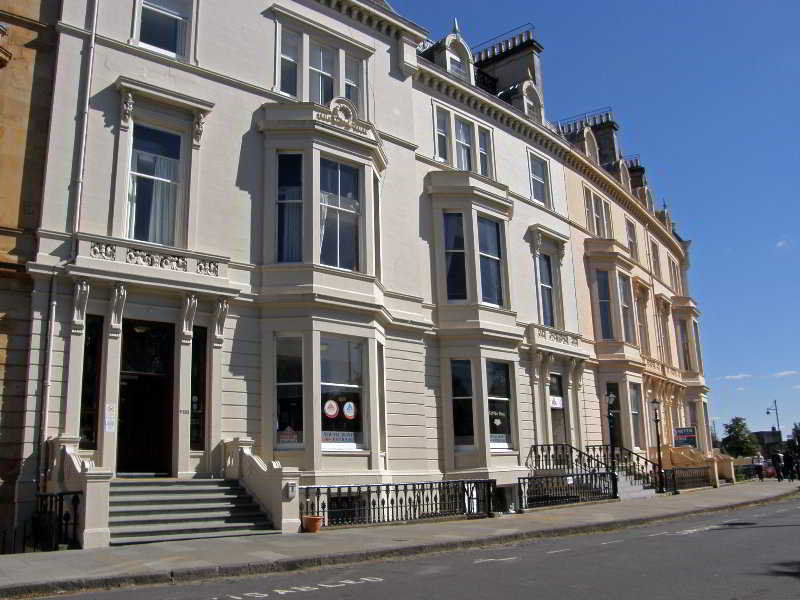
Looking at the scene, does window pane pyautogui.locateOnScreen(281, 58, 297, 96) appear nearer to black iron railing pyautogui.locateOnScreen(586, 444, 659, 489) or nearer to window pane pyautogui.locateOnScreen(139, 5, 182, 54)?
window pane pyautogui.locateOnScreen(139, 5, 182, 54)

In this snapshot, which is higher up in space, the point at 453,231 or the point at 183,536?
the point at 453,231

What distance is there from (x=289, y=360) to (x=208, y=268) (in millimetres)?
2902

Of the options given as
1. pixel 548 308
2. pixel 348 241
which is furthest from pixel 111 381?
pixel 548 308

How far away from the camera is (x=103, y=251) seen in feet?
49.8

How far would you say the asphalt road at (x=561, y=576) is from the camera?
8227 millimetres

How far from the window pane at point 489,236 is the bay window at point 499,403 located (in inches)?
149

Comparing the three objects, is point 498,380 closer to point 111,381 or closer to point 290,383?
point 290,383

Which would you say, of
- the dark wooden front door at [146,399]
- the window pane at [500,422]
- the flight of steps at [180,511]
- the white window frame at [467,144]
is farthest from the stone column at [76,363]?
the white window frame at [467,144]

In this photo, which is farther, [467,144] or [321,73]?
[467,144]

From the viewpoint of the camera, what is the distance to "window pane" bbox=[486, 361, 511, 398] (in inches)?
904

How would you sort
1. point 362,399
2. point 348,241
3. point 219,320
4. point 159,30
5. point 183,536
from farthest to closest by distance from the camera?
1. point 348,241
2. point 362,399
3. point 159,30
4. point 219,320
5. point 183,536

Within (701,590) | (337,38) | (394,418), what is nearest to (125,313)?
(394,418)

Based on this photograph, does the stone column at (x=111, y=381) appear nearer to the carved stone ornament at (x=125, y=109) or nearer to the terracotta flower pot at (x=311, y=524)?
the carved stone ornament at (x=125, y=109)

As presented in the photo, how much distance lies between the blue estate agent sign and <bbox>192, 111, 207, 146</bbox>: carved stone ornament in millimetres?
25875
